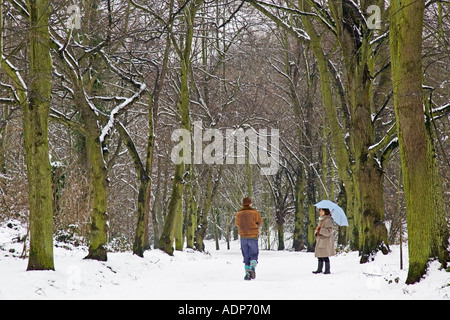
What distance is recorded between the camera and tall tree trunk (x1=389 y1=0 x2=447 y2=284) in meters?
7.16

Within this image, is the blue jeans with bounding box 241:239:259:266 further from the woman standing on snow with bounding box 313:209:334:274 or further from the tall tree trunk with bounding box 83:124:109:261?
the tall tree trunk with bounding box 83:124:109:261

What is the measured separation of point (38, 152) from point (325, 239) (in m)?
6.51

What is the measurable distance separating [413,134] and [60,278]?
608cm

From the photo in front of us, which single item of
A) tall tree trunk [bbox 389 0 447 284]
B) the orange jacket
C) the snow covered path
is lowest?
the snow covered path

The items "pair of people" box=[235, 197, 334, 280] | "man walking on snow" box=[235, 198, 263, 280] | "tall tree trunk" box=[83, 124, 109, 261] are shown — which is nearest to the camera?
"pair of people" box=[235, 197, 334, 280]

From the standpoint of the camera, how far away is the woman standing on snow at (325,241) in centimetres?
1104

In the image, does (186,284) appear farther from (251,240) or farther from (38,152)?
(38,152)

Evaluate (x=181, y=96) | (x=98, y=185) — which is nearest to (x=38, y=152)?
(x=98, y=185)

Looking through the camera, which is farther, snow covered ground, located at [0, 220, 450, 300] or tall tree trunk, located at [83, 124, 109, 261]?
tall tree trunk, located at [83, 124, 109, 261]

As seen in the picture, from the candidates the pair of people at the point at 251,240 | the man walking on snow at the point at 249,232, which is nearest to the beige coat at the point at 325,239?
the pair of people at the point at 251,240

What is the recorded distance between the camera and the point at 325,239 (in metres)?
11.1

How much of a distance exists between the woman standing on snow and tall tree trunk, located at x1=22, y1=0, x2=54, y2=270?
5879mm

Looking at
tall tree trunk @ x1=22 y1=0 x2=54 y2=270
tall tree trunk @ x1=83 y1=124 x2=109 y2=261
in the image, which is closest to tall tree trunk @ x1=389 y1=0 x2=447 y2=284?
tall tree trunk @ x1=22 y1=0 x2=54 y2=270

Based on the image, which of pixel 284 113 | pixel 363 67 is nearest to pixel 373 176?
pixel 363 67
